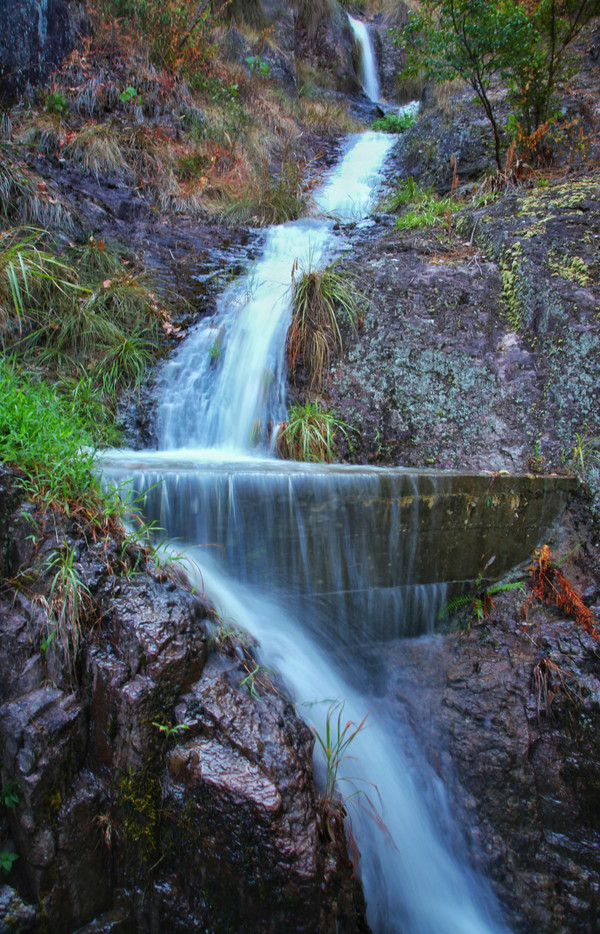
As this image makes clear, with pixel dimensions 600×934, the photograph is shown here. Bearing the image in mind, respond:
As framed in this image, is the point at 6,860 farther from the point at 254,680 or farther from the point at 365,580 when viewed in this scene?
the point at 365,580

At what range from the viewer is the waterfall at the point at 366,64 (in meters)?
13.6

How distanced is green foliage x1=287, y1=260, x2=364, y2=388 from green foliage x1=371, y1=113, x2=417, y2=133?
27.2 feet

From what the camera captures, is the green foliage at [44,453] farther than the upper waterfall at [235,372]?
No

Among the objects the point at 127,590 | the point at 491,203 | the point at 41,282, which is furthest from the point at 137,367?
the point at 491,203

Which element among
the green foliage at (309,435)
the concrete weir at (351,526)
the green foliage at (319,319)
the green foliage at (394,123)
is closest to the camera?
the concrete weir at (351,526)

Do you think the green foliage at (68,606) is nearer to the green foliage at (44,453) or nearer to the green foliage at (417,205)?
the green foliage at (44,453)

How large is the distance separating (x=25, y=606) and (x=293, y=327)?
3.26m

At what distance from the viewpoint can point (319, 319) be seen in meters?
4.58

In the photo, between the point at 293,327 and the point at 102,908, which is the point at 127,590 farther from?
the point at 293,327

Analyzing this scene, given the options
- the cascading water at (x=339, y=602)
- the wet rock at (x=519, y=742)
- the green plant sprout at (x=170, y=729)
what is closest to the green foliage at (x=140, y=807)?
the green plant sprout at (x=170, y=729)

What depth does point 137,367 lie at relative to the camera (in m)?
4.53

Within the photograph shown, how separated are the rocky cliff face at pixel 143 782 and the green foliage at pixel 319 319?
289cm

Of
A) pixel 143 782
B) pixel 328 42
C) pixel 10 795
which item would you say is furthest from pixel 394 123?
pixel 10 795

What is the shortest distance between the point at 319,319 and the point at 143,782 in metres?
3.74
